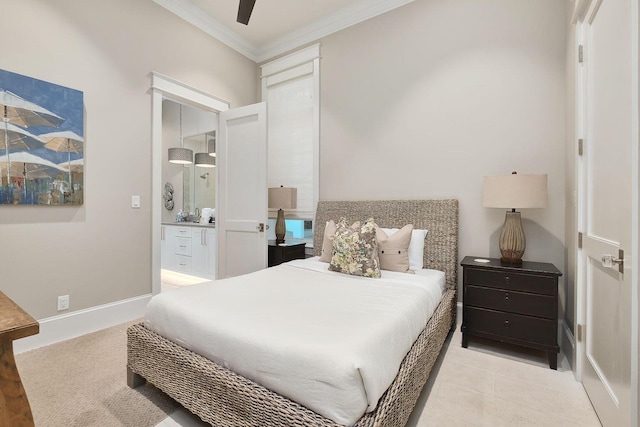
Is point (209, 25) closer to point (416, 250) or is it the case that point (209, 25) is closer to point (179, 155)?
point (179, 155)

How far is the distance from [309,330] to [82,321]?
2505mm

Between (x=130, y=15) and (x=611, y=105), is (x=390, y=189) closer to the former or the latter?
(x=611, y=105)

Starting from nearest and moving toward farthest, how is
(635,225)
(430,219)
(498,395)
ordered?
(635,225), (498,395), (430,219)

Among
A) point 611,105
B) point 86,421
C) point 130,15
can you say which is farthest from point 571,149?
point 130,15

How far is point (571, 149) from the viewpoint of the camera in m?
2.19

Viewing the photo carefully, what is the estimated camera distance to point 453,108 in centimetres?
284

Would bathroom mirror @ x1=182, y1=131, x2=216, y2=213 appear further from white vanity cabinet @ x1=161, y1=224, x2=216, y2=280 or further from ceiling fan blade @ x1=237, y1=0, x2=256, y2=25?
ceiling fan blade @ x1=237, y1=0, x2=256, y2=25

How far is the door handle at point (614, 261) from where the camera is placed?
1.31 m

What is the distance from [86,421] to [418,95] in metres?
3.54

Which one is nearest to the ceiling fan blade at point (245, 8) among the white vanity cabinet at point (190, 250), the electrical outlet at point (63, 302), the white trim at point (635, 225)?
the white trim at point (635, 225)

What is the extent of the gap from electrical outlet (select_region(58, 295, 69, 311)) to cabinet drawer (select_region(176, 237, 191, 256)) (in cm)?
252

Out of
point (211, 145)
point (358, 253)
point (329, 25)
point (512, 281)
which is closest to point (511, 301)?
point (512, 281)

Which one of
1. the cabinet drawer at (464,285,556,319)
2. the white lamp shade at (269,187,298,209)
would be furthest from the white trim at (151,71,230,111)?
the cabinet drawer at (464,285,556,319)

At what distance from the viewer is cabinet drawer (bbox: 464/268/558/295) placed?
82.6 inches
